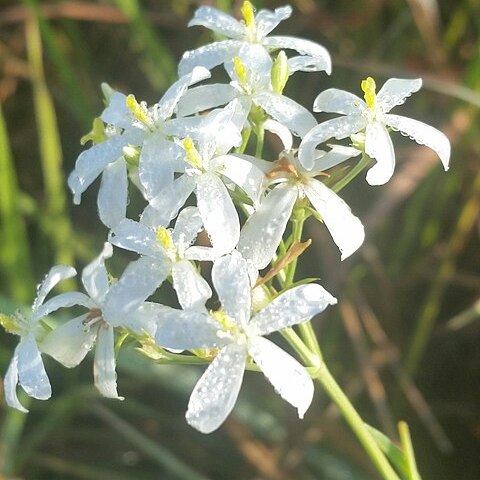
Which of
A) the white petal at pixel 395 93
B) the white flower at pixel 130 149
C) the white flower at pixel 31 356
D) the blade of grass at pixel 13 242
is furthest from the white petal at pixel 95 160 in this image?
the blade of grass at pixel 13 242

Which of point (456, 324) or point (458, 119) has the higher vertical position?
point (458, 119)

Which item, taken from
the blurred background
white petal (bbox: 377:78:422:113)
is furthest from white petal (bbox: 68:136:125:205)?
the blurred background

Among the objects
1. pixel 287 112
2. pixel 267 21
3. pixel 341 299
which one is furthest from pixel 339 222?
pixel 341 299

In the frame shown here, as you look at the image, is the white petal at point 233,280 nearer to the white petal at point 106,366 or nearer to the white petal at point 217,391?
the white petal at point 217,391

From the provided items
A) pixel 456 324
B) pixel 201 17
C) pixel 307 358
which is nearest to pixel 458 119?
pixel 456 324

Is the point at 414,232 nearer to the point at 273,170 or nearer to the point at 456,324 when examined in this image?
the point at 456,324

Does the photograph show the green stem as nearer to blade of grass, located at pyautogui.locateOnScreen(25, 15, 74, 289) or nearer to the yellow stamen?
the yellow stamen
